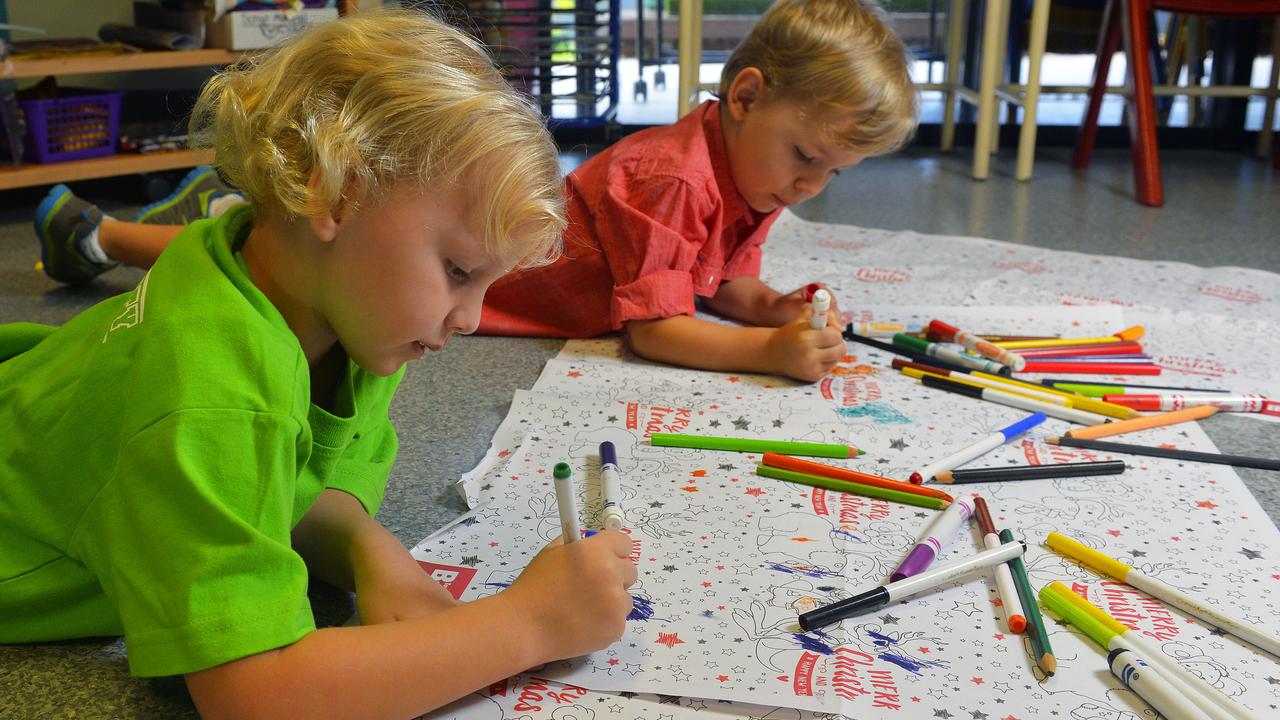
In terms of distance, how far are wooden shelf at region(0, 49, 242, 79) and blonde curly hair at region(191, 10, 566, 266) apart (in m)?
1.18

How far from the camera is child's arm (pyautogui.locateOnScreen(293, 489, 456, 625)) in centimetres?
65

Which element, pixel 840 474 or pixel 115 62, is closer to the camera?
pixel 840 474

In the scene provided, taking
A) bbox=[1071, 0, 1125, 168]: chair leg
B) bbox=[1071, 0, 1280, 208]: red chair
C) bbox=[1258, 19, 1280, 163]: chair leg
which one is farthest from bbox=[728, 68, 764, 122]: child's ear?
bbox=[1258, 19, 1280, 163]: chair leg

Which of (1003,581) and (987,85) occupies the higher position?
(987,85)

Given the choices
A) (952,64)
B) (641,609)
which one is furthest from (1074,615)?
(952,64)

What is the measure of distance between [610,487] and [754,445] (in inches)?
6.9

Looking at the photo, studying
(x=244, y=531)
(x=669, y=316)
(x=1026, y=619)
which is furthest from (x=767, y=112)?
(x=244, y=531)

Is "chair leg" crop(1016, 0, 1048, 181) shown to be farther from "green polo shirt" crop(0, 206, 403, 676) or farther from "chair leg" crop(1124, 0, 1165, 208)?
"green polo shirt" crop(0, 206, 403, 676)

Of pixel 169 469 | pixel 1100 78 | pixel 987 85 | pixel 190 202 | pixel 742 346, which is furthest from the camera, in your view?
pixel 1100 78

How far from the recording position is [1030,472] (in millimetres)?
871

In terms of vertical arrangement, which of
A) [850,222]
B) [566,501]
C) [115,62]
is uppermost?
[115,62]

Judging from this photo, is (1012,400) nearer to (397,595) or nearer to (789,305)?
(789,305)

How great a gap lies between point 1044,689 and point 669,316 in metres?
0.59

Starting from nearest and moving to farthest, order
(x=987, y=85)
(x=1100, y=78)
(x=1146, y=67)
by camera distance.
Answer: (x=1146, y=67), (x=987, y=85), (x=1100, y=78)
